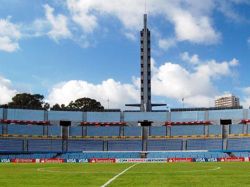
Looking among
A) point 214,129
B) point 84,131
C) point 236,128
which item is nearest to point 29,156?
point 84,131

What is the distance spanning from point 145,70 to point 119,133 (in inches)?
937

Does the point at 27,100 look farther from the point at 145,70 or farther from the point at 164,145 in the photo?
the point at 164,145

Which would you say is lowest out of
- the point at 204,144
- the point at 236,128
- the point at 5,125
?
the point at 204,144

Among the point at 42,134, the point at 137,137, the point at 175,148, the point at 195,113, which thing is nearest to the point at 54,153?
the point at 42,134

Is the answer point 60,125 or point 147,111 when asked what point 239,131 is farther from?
point 60,125

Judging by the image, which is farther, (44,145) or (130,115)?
(130,115)

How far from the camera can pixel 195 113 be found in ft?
412

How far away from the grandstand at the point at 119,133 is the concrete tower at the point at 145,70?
9262mm

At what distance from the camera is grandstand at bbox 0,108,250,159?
116m

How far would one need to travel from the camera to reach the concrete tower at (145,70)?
451 ft

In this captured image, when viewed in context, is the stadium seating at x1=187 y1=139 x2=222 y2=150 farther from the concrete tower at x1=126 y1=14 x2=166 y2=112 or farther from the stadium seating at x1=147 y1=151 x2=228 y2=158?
the concrete tower at x1=126 y1=14 x2=166 y2=112

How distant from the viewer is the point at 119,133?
127 m

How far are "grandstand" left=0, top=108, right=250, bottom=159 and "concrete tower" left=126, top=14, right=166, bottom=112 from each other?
365 inches

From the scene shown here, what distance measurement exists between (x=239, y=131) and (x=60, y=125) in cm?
4981
